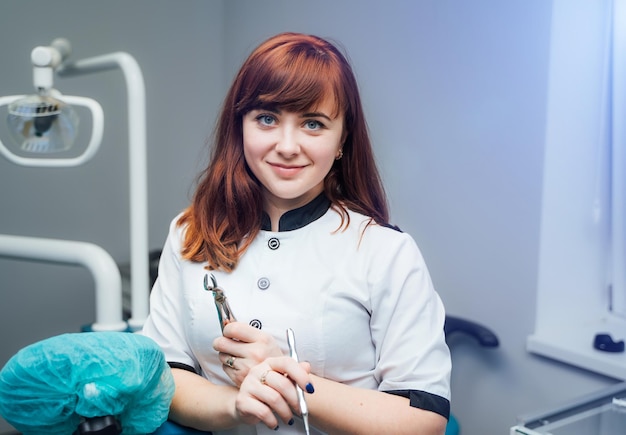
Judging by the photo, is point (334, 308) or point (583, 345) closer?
point (334, 308)

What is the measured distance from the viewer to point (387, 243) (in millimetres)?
1020

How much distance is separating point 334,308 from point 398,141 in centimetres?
99

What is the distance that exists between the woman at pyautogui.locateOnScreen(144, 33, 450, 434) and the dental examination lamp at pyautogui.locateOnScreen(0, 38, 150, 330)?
1.00ft

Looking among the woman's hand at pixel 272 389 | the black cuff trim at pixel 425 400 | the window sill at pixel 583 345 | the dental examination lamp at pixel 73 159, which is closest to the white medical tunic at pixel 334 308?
the black cuff trim at pixel 425 400

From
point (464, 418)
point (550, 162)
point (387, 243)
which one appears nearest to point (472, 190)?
point (550, 162)

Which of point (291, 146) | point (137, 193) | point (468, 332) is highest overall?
point (291, 146)

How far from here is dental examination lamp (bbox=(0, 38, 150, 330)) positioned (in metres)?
1.38

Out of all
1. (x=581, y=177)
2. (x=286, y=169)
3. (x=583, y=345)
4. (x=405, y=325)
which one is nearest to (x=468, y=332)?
(x=583, y=345)

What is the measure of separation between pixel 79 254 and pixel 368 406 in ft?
2.45

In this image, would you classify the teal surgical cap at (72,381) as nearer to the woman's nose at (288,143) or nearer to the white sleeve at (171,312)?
the white sleeve at (171,312)

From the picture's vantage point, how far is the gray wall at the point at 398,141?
1.61 m

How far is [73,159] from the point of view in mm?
1465

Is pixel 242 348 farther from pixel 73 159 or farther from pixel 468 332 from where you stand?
pixel 468 332

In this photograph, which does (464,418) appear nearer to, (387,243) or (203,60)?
(387,243)
